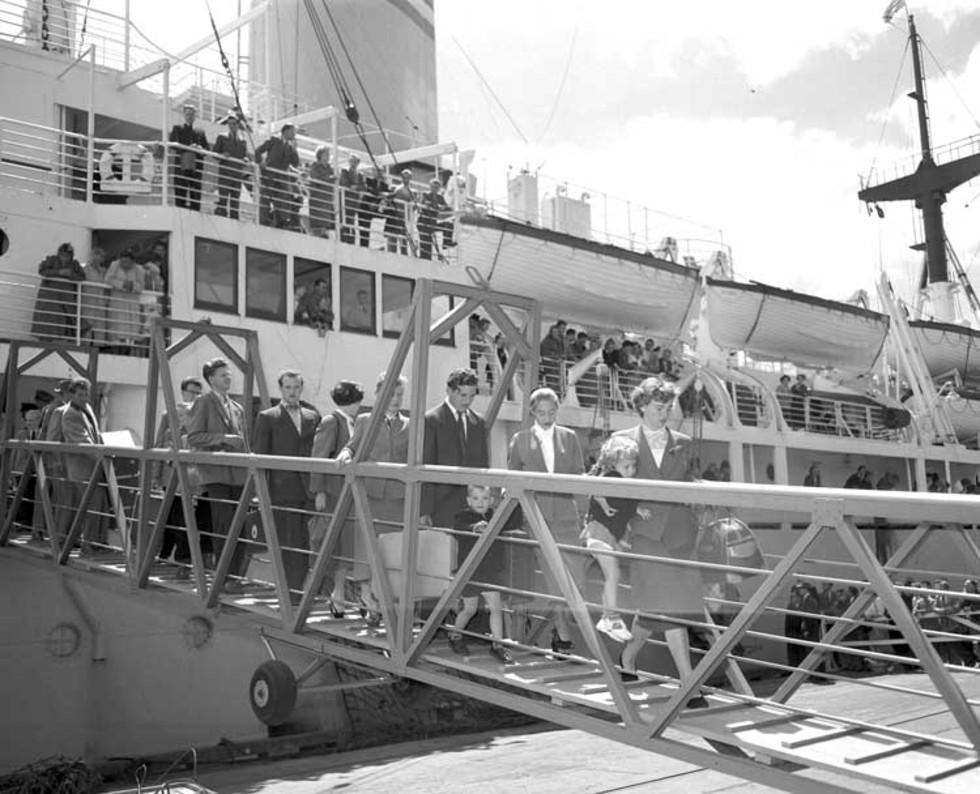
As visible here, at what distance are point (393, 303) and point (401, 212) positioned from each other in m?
2.06

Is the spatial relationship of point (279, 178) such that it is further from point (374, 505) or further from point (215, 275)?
point (374, 505)

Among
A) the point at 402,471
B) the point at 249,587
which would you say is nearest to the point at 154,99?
the point at 249,587

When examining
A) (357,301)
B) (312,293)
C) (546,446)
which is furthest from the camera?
(357,301)

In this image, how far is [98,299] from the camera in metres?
11.9

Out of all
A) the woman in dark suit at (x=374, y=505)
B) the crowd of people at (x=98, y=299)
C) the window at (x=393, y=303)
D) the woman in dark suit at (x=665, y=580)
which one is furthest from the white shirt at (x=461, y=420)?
the window at (x=393, y=303)

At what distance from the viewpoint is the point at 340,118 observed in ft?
69.0

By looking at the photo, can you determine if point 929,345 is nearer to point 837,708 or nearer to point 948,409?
point 948,409

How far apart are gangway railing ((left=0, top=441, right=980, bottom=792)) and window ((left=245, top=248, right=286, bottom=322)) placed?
6614mm

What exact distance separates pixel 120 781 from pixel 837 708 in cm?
910

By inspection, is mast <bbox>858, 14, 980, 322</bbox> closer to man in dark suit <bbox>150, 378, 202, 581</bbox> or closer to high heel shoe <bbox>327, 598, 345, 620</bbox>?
man in dark suit <bbox>150, 378, 202, 581</bbox>

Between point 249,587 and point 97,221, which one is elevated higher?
point 97,221

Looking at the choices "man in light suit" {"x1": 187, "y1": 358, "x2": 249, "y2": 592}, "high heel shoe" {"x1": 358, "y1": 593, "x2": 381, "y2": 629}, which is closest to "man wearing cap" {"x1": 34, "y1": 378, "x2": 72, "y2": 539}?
"man in light suit" {"x1": 187, "y1": 358, "x2": 249, "y2": 592}

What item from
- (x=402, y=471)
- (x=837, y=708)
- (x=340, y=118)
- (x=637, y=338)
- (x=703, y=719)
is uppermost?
(x=340, y=118)

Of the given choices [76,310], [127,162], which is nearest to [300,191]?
[127,162]
